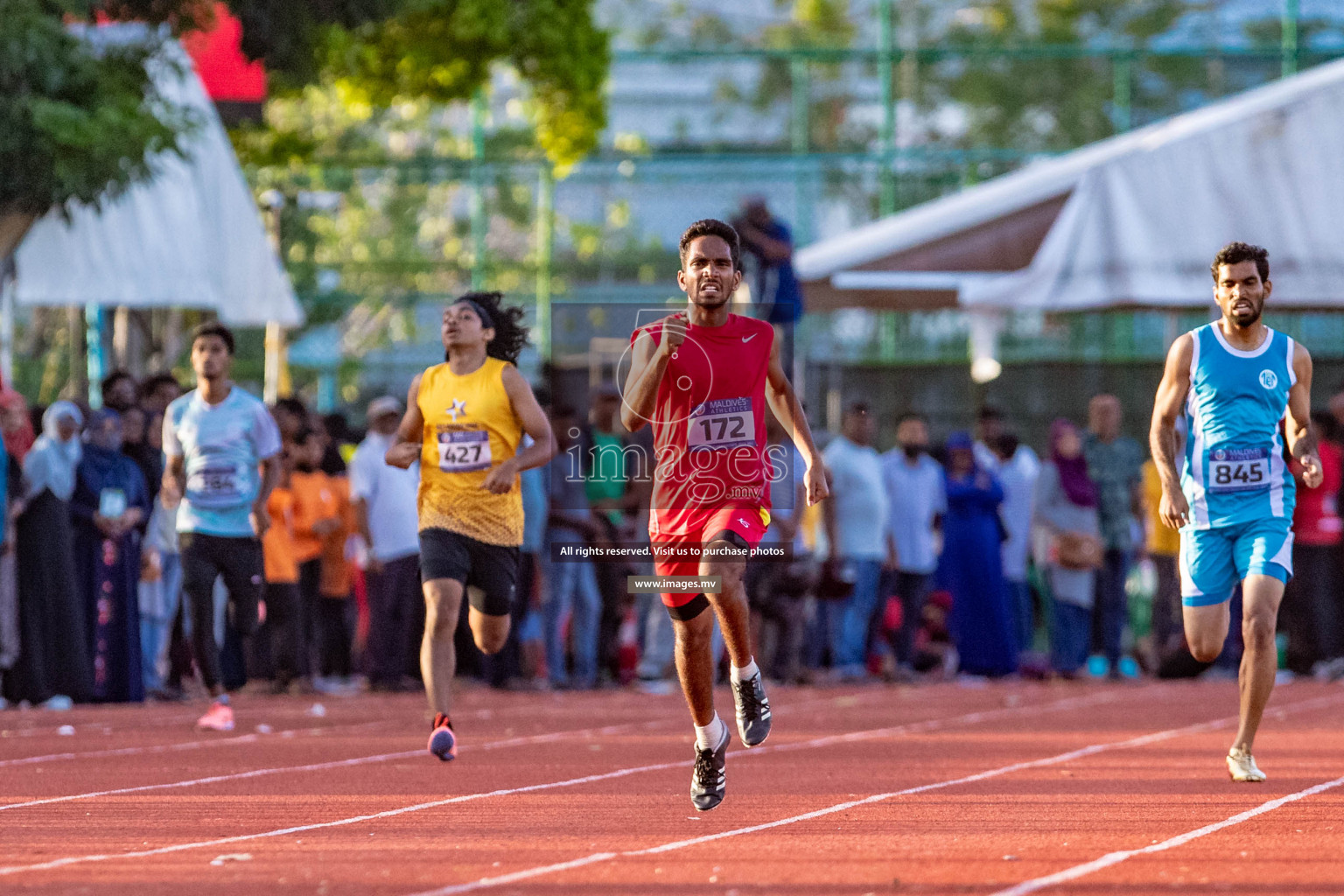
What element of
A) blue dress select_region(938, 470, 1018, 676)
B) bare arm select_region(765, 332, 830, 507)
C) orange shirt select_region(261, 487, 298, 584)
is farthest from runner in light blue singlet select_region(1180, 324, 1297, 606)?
blue dress select_region(938, 470, 1018, 676)

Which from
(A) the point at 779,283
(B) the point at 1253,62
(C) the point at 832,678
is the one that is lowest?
(C) the point at 832,678

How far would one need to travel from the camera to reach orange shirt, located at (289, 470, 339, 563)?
16.9 meters

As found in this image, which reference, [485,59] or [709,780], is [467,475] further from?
[485,59]

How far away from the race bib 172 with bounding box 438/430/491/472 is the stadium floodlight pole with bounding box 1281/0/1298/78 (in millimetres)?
15663

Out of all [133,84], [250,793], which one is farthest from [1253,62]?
[250,793]

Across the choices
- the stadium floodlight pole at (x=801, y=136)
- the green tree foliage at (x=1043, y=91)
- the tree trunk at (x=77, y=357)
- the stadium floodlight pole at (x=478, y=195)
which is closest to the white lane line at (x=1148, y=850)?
the tree trunk at (x=77, y=357)

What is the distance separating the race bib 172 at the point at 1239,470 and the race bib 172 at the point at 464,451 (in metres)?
3.31

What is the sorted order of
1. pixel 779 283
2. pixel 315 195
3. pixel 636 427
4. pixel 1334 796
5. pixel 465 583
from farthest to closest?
pixel 315 195 → pixel 779 283 → pixel 465 583 → pixel 1334 796 → pixel 636 427

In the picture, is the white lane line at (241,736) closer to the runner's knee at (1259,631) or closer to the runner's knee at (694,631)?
the runner's knee at (694,631)

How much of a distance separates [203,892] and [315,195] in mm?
15619

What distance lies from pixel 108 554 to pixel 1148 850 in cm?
931

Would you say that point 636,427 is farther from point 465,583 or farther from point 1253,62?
point 1253,62

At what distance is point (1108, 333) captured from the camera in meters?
22.5

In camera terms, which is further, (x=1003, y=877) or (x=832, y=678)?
(x=832, y=678)
